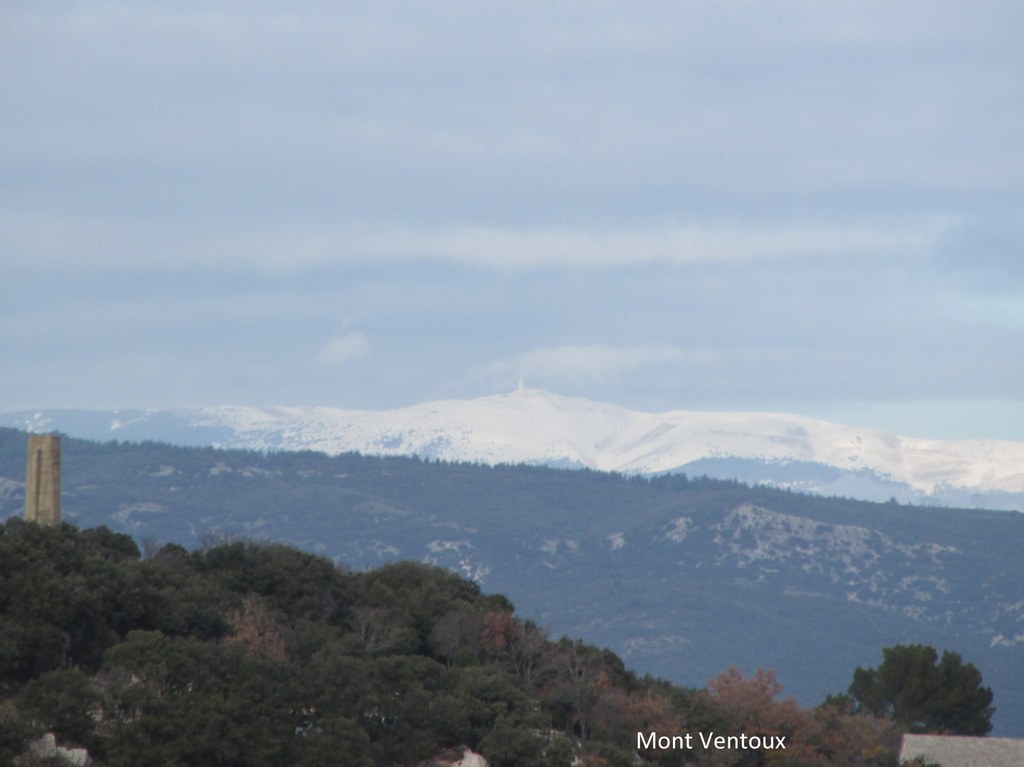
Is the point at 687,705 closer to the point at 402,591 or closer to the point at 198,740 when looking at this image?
the point at 402,591

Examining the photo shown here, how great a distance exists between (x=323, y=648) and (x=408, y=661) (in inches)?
116

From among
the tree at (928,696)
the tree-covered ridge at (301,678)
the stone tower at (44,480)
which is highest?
the stone tower at (44,480)

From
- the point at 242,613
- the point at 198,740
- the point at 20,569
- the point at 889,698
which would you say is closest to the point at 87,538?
the point at 242,613

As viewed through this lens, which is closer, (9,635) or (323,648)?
(9,635)

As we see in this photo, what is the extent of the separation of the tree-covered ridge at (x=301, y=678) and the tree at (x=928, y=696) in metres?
16.2

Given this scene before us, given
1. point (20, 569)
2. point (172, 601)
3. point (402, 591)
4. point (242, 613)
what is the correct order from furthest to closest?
1. point (402, 591)
2. point (242, 613)
3. point (172, 601)
4. point (20, 569)

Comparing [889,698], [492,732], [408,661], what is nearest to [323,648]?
[408,661]

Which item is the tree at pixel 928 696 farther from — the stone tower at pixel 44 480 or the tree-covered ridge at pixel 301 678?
the stone tower at pixel 44 480

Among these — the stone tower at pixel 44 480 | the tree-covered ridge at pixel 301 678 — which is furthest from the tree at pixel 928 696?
the stone tower at pixel 44 480

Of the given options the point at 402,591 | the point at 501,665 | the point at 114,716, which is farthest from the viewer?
the point at 402,591

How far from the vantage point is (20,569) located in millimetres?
47000

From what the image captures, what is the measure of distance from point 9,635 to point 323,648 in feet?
35.2

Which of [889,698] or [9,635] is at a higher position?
[9,635]

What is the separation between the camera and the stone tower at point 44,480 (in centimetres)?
5622
